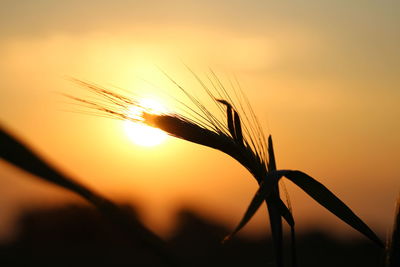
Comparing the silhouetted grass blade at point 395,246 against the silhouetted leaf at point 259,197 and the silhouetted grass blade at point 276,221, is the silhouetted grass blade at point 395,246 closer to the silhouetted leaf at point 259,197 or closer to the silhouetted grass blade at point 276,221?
the silhouetted grass blade at point 276,221

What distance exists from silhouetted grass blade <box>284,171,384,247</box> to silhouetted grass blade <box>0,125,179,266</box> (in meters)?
0.60

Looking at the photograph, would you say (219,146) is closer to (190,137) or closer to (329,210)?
(190,137)

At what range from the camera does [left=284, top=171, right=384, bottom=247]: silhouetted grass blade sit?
1788 mm

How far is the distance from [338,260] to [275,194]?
8.77m

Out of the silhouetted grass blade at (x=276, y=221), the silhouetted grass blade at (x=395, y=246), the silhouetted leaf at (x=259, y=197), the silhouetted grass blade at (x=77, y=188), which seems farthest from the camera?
the silhouetted grass blade at (x=395, y=246)

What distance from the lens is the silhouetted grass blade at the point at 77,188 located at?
0.96 metres

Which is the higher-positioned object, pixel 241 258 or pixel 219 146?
pixel 219 146

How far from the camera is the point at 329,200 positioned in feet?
5.92

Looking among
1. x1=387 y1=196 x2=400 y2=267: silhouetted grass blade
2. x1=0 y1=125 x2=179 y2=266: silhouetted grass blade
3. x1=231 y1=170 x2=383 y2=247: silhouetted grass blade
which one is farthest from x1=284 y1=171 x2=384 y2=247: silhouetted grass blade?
x1=0 y1=125 x2=179 y2=266: silhouetted grass blade

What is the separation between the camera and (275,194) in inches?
70.5

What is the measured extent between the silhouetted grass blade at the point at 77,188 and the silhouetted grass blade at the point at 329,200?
60cm

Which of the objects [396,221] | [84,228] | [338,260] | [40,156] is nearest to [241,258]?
[84,228]

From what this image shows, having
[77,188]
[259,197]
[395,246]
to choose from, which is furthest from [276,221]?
[77,188]

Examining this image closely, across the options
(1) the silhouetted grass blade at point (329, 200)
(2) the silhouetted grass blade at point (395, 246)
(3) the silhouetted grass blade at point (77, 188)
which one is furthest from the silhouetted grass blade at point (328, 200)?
(3) the silhouetted grass blade at point (77, 188)
